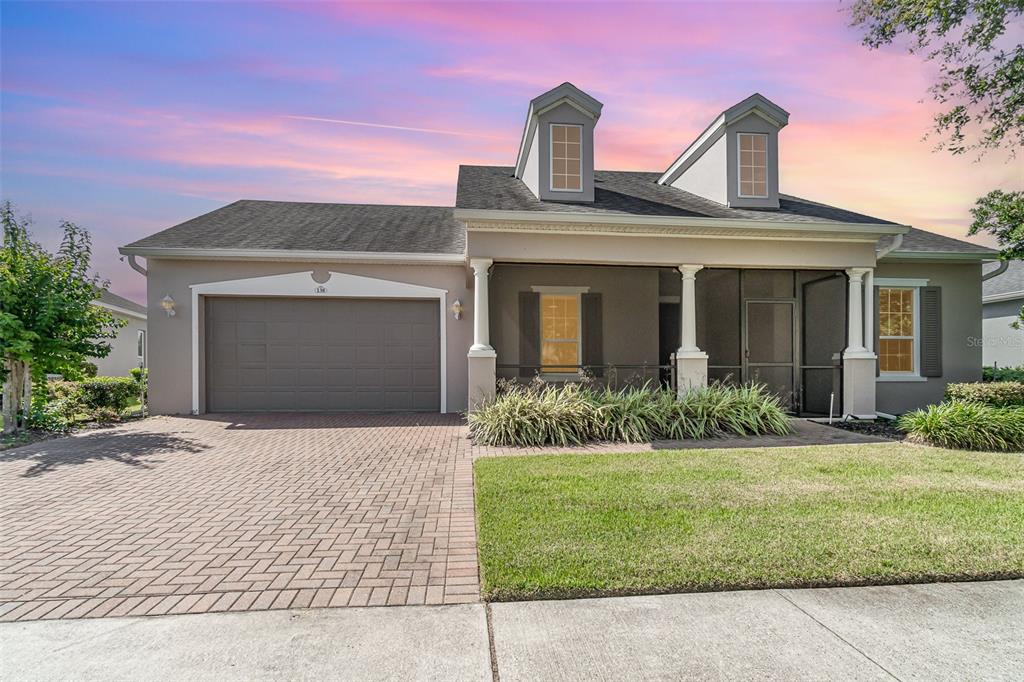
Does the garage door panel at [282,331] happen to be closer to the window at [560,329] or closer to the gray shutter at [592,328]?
the window at [560,329]

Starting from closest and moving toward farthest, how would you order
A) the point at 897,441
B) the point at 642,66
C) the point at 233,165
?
the point at 897,441 → the point at 642,66 → the point at 233,165

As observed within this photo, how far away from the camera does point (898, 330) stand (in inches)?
424

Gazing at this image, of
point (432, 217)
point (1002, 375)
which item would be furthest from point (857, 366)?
point (432, 217)

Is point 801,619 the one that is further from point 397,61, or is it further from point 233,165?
point 233,165

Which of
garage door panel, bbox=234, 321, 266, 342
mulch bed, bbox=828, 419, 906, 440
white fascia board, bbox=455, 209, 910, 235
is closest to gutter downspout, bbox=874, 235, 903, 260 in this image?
white fascia board, bbox=455, 209, 910, 235

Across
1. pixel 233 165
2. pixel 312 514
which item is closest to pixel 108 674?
pixel 312 514

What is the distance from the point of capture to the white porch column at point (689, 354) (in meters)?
9.01

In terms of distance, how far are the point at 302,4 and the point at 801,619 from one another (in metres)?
8.76

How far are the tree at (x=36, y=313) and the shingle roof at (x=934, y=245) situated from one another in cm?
1464

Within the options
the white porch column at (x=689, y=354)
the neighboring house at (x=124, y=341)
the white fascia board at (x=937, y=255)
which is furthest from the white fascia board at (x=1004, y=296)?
the neighboring house at (x=124, y=341)

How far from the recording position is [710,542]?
3.61 metres

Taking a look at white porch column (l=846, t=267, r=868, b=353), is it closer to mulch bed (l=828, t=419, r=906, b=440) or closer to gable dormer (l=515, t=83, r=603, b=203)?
mulch bed (l=828, t=419, r=906, b=440)

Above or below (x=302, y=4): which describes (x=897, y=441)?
below

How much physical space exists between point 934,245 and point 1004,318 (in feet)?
29.3
